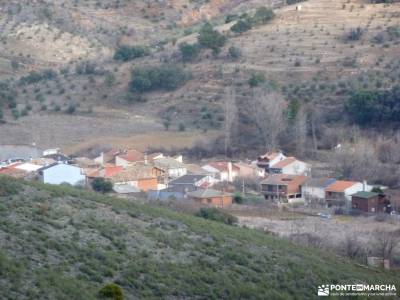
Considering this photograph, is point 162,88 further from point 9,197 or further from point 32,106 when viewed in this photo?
point 9,197

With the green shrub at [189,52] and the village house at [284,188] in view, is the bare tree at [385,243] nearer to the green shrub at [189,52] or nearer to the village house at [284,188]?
the village house at [284,188]

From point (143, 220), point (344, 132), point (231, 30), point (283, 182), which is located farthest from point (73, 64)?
point (143, 220)

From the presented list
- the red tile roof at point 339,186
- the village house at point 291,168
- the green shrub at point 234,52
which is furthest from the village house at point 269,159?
the green shrub at point 234,52

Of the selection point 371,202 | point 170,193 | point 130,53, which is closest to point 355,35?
point 130,53

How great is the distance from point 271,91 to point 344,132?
4639 mm

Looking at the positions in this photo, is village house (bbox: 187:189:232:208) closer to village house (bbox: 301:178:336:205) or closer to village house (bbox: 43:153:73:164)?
village house (bbox: 301:178:336:205)

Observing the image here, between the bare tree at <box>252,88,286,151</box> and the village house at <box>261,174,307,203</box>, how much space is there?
6128 millimetres

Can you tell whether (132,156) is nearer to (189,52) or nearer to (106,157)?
(106,157)

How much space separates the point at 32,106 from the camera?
2041 inches

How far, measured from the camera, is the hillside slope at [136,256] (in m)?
15.5

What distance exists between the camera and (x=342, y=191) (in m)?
36.5

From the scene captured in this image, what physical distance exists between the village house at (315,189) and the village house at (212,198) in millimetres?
3204

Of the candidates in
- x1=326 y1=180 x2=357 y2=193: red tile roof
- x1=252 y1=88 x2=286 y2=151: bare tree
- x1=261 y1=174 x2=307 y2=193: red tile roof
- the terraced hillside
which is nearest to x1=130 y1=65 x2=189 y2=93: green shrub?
the terraced hillside

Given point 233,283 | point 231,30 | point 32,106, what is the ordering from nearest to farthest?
point 233,283 → point 32,106 → point 231,30
